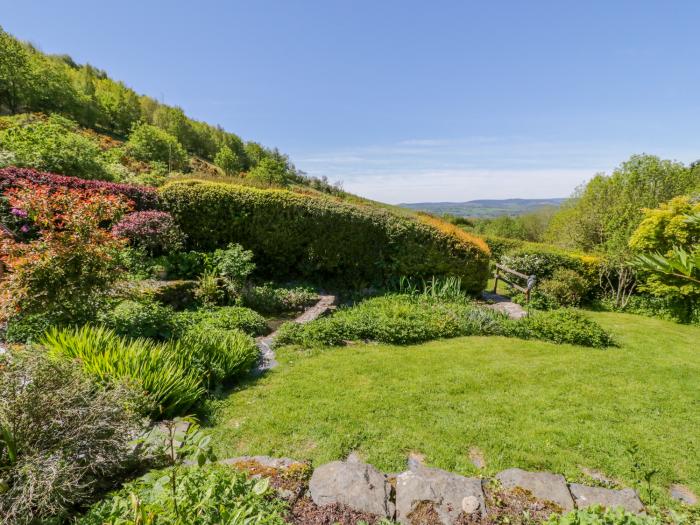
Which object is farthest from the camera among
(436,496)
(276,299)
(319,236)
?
(319,236)

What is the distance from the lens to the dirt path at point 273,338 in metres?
5.48

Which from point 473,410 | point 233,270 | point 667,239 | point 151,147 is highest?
point 151,147

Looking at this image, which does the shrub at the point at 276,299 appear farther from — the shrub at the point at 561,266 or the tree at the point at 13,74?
the tree at the point at 13,74

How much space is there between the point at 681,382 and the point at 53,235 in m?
9.90

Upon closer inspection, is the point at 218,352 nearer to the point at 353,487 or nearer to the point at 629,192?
the point at 353,487

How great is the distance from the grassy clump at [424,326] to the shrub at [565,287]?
299 cm

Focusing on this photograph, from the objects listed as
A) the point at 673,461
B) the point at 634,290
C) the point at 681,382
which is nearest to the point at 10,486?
the point at 673,461

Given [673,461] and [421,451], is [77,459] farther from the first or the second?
[673,461]

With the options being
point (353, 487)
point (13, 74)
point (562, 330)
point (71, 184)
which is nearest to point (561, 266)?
point (562, 330)

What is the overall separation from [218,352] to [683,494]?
539 centimetres

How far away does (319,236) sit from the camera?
10047mm

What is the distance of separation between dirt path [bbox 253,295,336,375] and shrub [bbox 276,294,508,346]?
283 millimetres

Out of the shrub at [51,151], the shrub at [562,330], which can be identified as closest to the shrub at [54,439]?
the shrub at [562,330]

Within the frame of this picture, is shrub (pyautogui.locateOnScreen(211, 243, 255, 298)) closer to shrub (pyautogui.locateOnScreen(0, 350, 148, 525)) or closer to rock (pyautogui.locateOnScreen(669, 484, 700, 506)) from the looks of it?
shrub (pyautogui.locateOnScreen(0, 350, 148, 525))
